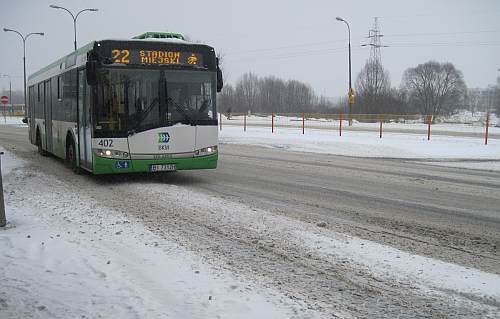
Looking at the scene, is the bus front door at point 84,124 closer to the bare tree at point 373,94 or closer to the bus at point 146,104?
the bus at point 146,104

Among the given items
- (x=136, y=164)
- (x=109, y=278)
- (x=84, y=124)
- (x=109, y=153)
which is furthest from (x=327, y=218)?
Result: (x=84, y=124)

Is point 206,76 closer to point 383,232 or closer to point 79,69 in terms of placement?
point 79,69

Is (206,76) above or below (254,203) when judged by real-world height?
above

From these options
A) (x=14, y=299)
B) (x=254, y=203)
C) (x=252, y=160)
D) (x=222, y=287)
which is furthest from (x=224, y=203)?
(x=252, y=160)

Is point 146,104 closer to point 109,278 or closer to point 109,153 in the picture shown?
point 109,153

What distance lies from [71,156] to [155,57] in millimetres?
4042

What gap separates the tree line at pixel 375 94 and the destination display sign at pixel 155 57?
4274cm

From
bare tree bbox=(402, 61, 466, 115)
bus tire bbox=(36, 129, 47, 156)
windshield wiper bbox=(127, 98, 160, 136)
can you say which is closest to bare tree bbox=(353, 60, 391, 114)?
bare tree bbox=(402, 61, 466, 115)

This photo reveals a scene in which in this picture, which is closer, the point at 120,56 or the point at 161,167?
the point at 120,56

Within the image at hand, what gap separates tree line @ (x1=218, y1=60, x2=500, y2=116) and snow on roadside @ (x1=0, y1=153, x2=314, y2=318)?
47.7m

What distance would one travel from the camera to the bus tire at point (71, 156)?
13026 mm

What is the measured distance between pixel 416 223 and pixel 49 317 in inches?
216

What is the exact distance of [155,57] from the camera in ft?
36.8

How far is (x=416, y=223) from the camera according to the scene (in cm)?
785
